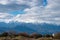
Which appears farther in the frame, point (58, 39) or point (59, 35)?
point (59, 35)

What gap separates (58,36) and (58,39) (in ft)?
8.78

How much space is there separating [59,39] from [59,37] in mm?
2965

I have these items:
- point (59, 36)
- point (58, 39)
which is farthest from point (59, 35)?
point (58, 39)

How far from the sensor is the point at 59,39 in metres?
47.4

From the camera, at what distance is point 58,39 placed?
156 feet

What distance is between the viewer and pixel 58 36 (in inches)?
1973

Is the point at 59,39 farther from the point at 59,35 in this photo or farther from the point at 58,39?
the point at 59,35

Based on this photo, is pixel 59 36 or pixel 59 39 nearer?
pixel 59 39

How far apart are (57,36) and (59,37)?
578 mm

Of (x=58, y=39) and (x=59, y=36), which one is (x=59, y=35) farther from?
(x=58, y=39)

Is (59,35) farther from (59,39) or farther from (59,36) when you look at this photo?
(59,39)

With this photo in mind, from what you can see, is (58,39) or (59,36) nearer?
(58,39)

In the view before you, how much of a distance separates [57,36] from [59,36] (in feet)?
2.27

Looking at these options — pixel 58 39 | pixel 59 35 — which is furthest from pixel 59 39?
pixel 59 35
